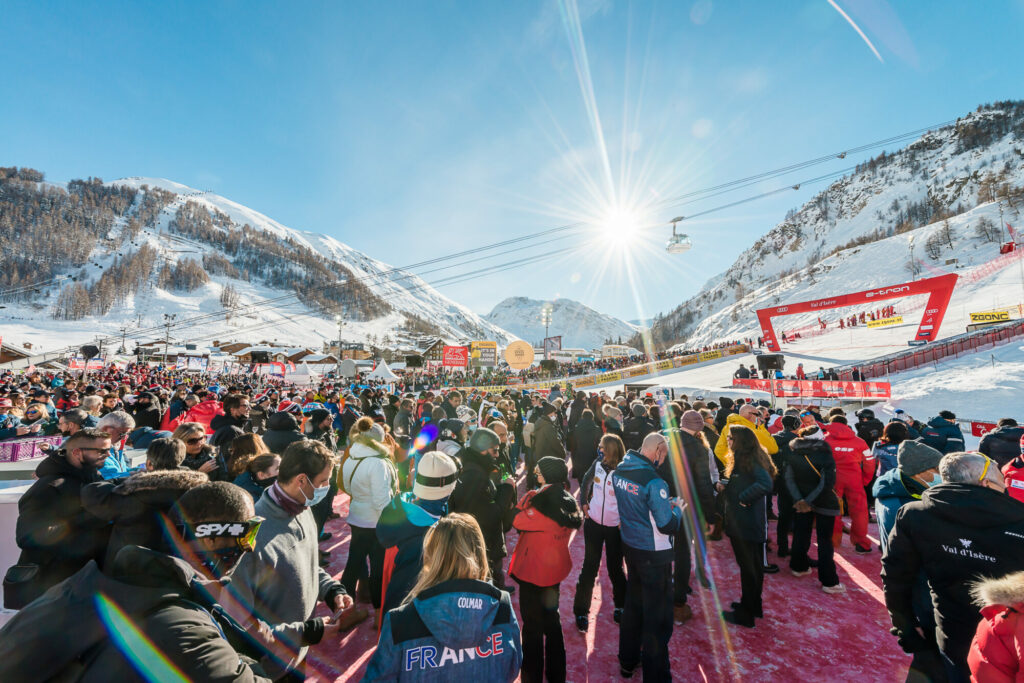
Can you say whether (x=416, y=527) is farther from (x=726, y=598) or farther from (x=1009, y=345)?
(x=1009, y=345)

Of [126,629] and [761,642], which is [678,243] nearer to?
[761,642]

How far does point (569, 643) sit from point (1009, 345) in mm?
Result: 26400

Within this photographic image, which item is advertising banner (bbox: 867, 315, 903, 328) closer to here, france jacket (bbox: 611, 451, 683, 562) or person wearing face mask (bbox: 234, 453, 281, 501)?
france jacket (bbox: 611, 451, 683, 562)

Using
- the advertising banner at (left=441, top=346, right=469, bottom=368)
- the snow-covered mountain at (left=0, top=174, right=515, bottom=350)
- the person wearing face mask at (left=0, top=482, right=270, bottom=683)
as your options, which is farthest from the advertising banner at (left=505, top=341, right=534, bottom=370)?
the snow-covered mountain at (left=0, top=174, right=515, bottom=350)

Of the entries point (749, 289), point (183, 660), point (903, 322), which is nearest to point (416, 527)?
point (183, 660)

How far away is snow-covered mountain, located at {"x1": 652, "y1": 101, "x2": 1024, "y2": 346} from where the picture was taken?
4638cm

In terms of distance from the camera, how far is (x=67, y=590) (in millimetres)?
1106

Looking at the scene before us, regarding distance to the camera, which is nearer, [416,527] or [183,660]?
[183,660]

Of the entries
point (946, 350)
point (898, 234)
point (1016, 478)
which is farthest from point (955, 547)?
point (898, 234)

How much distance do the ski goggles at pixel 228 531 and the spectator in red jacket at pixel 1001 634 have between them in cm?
285

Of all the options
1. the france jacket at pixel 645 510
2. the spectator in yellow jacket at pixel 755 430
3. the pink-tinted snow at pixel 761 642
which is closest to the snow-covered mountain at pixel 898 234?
the spectator in yellow jacket at pixel 755 430

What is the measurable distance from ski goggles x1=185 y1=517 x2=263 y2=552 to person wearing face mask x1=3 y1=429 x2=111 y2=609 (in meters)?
1.59

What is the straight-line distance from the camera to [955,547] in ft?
7.41

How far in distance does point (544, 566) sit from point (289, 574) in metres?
1.77
